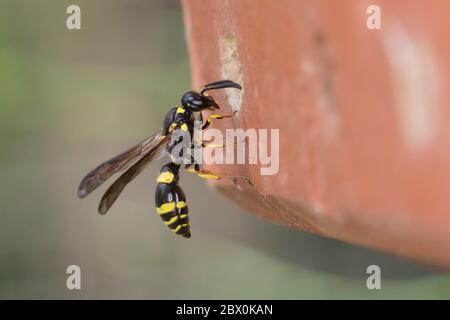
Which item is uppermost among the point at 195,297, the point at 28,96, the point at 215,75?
the point at 28,96

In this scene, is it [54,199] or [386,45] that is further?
[54,199]

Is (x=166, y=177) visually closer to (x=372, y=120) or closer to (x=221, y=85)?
(x=221, y=85)

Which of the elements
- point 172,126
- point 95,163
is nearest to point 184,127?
point 172,126

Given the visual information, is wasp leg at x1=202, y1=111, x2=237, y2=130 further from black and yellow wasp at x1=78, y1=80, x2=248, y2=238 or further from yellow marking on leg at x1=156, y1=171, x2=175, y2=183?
yellow marking on leg at x1=156, y1=171, x2=175, y2=183

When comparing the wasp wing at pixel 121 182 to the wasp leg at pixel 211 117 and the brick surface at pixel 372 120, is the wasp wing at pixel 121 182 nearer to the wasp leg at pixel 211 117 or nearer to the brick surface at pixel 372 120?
the wasp leg at pixel 211 117

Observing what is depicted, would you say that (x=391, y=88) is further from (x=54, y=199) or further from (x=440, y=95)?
(x=54, y=199)

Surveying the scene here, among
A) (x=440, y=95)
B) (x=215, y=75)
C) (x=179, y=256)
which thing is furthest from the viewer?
(x=179, y=256)

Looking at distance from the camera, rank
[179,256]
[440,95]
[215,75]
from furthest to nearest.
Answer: [179,256]
[215,75]
[440,95]

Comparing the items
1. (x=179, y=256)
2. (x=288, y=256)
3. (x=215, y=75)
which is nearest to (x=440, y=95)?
(x=215, y=75)
